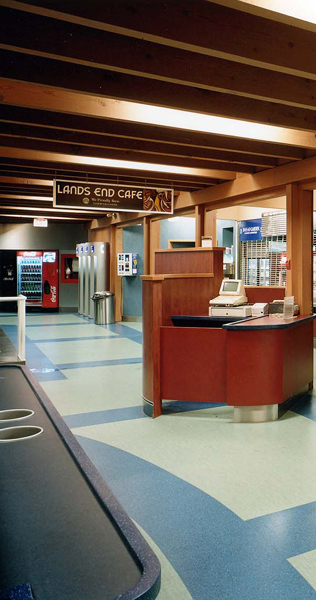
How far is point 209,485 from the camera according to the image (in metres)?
3.43

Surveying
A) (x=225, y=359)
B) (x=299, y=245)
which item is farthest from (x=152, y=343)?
(x=299, y=245)

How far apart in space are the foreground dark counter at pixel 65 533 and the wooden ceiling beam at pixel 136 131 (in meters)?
3.82

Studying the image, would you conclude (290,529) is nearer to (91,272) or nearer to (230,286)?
(230,286)

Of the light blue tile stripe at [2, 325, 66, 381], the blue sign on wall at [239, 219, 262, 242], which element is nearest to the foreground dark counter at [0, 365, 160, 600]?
the light blue tile stripe at [2, 325, 66, 381]

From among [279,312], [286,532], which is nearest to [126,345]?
[279,312]

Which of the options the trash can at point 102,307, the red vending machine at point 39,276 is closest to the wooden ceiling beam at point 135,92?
the trash can at point 102,307

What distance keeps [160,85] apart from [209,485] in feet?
10.6

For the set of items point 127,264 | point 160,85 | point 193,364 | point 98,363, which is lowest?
point 98,363

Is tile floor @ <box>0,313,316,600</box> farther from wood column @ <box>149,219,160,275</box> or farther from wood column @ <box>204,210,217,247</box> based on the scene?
wood column @ <box>149,219,160,275</box>

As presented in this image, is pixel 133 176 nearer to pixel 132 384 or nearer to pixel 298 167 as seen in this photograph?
pixel 298 167

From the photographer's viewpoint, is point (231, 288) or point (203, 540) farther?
point (231, 288)

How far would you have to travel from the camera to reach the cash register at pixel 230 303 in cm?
569

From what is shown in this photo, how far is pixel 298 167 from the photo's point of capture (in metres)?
6.40

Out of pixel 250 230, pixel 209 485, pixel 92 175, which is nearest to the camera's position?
pixel 209 485
